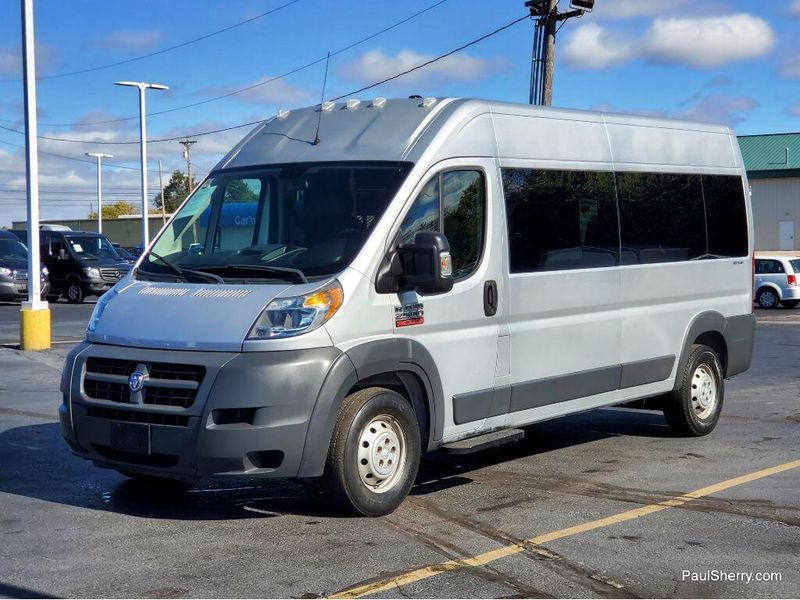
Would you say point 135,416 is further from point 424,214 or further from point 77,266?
point 77,266

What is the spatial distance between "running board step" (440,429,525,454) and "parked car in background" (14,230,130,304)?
80.8 ft

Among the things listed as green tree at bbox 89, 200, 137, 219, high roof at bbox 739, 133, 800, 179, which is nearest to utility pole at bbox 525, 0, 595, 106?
high roof at bbox 739, 133, 800, 179

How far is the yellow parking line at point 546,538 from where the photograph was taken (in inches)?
207

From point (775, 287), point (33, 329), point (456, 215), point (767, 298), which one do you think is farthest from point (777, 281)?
point (456, 215)

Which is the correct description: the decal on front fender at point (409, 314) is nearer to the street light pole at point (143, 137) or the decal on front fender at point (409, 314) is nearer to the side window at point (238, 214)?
the side window at point (238, 214)

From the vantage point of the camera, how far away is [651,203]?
907 cm

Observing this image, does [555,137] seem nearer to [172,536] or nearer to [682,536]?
[682,536]

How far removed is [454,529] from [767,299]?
27841mm

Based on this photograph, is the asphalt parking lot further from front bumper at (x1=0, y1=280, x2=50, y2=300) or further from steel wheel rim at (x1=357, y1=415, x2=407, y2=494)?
front bumper at (x1=0, y1=280, x2=50, y2=300)

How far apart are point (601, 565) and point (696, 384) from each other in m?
4.32

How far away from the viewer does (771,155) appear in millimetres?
58219

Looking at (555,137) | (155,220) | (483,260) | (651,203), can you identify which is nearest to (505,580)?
(483,260)

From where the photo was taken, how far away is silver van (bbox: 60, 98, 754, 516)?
626cm

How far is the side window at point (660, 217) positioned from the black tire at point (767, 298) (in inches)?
937
